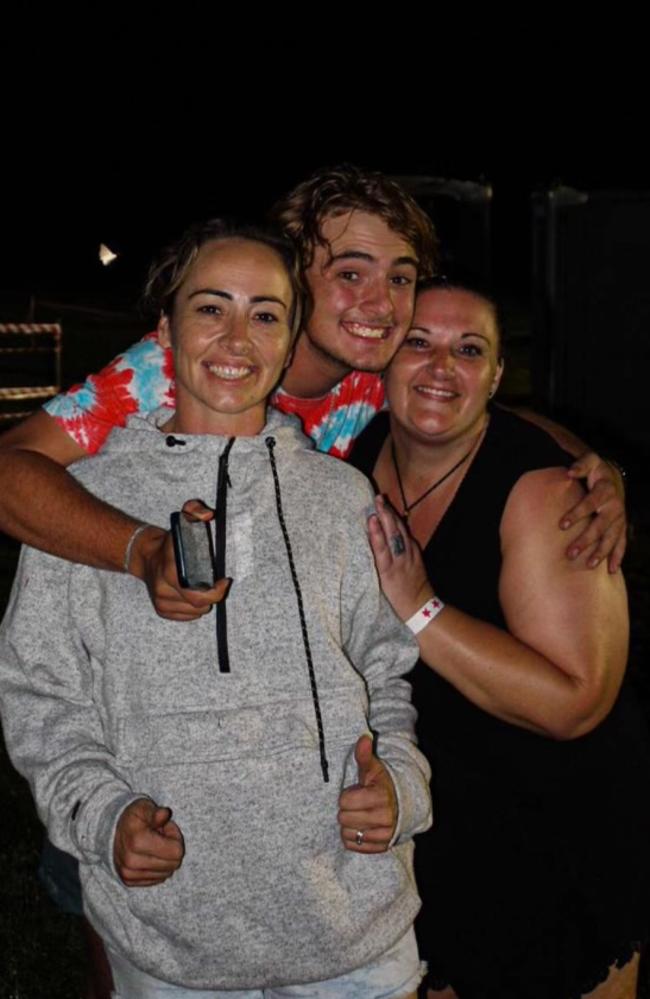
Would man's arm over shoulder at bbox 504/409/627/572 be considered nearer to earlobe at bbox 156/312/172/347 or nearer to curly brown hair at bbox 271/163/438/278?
curly brown hair at bbox 271/163/438/278

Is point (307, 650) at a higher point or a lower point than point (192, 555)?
lower

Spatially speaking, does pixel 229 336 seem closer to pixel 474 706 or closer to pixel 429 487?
pixel 429 487

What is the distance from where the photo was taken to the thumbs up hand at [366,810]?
6.86 feet

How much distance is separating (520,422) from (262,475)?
3.05 feet

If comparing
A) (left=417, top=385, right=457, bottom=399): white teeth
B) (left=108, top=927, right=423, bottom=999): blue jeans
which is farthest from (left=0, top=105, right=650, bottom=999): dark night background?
(left=108, top=927, right=423, bottom=999): blue jeans

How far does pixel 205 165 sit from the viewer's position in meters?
49.3

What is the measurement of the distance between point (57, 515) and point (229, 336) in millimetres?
449

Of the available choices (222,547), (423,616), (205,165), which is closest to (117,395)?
(222,547)

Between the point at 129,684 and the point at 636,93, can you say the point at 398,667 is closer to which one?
the point at 129,684

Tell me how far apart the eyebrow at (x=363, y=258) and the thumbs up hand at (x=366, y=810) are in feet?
4.83

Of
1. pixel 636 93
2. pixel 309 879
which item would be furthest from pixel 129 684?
pixel 636 93

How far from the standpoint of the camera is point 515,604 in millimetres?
2721

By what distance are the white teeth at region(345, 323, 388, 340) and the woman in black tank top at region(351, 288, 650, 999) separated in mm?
267

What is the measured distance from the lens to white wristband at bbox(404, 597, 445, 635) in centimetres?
252
